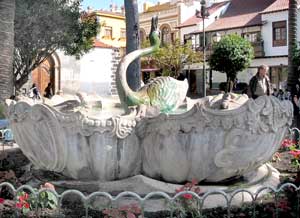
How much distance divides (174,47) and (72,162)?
102ft

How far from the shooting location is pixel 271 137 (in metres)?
4.71

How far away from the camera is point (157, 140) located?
4.78 metres

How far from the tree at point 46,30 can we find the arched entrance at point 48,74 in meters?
7.71

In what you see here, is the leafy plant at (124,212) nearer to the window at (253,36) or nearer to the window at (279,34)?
the window at (279,34)

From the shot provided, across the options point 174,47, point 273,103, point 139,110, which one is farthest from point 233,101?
point 174,47

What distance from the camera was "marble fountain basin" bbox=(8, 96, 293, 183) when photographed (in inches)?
181

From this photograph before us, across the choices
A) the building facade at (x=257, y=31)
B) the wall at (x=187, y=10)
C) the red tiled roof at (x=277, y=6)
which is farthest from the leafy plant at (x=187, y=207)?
the wall at (x=187, y=10)

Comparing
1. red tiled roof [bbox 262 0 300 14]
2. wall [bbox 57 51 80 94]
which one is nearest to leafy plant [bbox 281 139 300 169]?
wall [bbox 57 51 80 94]

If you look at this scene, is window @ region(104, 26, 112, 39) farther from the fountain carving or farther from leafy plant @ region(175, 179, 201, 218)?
leafy plant @ region(175, 179, 201, 218)

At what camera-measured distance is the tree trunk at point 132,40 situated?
11758mm

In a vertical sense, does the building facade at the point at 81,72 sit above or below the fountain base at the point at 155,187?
above

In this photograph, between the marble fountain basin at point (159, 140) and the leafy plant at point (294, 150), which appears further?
the leafy plant at point (294, 150)

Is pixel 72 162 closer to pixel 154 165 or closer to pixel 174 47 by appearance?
pixel 154 165

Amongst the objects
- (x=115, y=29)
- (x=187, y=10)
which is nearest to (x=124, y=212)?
(x=115, y=29)
